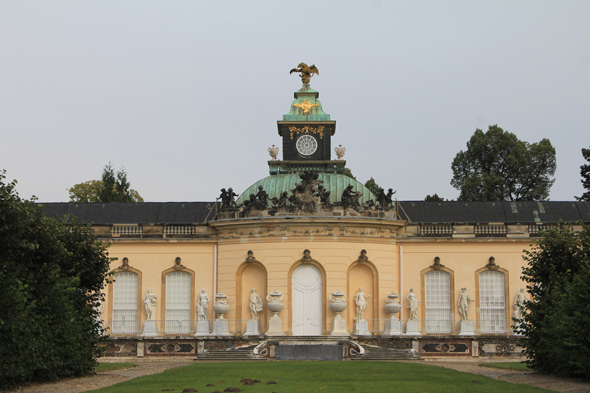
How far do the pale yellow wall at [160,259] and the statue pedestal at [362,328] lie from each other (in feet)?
24.5

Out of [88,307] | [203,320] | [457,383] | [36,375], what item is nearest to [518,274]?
[203,320]

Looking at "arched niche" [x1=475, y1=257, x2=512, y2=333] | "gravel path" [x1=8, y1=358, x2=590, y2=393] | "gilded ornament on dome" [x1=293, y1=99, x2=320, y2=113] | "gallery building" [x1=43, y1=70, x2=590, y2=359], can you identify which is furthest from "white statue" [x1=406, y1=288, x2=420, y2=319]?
"gilded ornament on dome" [x1=293, y1=99, x2=320, y2=113]

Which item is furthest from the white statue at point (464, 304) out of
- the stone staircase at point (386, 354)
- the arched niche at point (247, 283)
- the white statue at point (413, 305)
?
the arched niche at point (247, 283)

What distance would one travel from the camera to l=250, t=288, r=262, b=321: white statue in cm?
3762

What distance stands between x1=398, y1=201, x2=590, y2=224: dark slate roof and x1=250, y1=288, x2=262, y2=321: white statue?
31.0 ft

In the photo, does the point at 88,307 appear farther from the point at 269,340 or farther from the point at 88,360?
the point at 269,340

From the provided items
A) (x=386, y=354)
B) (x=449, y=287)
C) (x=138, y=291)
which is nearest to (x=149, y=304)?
(x=138, y=291)

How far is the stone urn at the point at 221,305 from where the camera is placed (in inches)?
1476

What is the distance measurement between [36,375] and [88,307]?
3886mm

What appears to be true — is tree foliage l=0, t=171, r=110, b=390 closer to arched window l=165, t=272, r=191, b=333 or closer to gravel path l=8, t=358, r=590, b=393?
gravel path l=8, t=358, r=590, b=393

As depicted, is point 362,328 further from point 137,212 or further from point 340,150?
point 137,212

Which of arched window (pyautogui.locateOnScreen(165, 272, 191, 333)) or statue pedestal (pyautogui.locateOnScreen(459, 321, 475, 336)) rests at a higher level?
arched window (pyautogui.locateOnScreen(165, 272, 191, 333))

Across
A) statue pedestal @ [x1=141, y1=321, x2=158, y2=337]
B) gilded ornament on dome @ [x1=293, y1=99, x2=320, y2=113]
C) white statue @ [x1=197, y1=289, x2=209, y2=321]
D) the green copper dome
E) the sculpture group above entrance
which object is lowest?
statue pedestal @ [x1=141, y1=321, x2=158, y2=337]

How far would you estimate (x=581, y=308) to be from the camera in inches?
904
